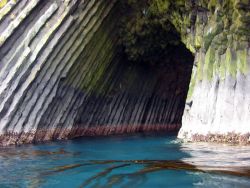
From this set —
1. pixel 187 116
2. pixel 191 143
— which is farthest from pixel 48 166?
pixel 187 116

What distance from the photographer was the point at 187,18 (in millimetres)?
15375

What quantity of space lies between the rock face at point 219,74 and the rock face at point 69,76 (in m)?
4.47

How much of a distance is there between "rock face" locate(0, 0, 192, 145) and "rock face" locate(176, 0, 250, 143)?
447 centimetres

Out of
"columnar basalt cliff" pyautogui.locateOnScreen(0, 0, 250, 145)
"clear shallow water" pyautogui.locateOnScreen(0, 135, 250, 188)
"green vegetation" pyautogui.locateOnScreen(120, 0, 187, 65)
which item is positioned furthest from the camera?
"green vegetation" pyautogui.locateOnScreen(120, 0, 187, 65)

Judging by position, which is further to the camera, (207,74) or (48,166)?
(207,74)

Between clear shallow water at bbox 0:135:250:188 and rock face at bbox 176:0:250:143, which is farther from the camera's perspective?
rock face at bbox 176:0:250:143

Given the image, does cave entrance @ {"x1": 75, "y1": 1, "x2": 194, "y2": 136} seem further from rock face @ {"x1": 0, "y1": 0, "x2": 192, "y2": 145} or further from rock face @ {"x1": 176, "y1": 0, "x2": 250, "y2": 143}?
rock face @ {"x1": 176, "y1": 0, "x2": 250, "y2": 143}

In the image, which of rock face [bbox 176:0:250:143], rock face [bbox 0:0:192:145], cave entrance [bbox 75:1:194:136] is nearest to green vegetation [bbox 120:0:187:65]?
cave entrance [bbox 75:1:194:136]

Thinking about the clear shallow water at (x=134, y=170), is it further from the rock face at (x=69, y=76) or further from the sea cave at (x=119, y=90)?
the rock face at (x=69, y=76)

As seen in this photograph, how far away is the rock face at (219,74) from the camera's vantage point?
1275cm

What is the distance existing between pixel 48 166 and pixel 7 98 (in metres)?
5.71

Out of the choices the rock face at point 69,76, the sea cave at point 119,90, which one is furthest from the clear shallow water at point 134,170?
the rock face at point 69,76

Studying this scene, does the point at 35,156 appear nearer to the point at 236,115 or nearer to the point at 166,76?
the point at 236,115

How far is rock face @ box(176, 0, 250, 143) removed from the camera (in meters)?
12.8
